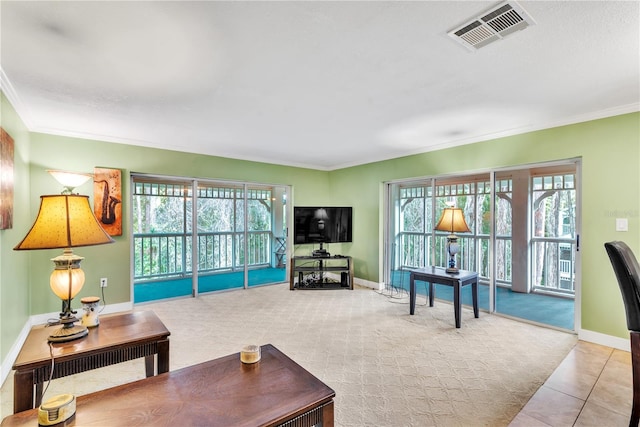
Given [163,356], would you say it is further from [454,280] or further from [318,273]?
A: [318,273]

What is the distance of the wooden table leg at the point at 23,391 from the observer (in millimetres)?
1431

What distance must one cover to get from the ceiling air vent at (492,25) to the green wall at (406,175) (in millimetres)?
2205

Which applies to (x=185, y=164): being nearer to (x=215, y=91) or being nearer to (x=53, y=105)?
(x=53, y=105)

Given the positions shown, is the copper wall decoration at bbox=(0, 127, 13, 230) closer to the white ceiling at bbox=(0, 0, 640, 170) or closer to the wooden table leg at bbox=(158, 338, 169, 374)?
the white ceiling at bbox=(0, 0, 640, 170)

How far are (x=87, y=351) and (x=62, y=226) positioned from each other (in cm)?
Answer: 66

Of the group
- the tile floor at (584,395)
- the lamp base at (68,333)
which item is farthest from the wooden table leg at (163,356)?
the tile floor at (584,395)

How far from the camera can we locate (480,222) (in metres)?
4.36

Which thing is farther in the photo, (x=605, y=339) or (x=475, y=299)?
(x=475, y=299)

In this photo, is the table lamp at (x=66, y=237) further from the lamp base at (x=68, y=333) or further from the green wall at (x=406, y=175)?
the green wall at (x=406, y=175)

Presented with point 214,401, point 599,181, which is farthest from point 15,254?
point 599,181

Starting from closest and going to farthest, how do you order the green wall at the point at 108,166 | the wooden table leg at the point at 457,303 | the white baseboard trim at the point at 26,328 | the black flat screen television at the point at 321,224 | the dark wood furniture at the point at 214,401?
the dark wood furniture at the point at 214,401, the white baseboard trim at the point at 26,328, the wooden table leg at the point at 457,303, the green wall at the point at 108,166, the black flat screen television at the point at 321,224

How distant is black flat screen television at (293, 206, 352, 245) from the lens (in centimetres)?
569

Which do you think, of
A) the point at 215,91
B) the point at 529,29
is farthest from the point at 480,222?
the point at 215,91

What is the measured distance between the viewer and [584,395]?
7.32 ft
